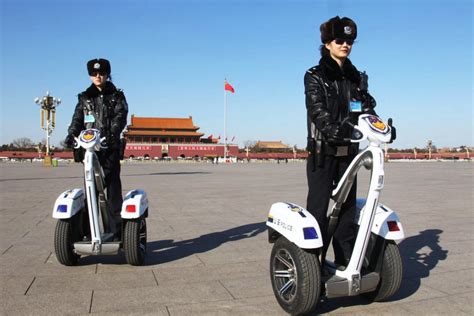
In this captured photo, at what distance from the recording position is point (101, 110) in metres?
4.27

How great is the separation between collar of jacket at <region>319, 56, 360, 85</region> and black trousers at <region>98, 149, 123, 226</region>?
90.7 inches

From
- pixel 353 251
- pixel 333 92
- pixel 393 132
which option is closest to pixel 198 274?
pixel 353 251

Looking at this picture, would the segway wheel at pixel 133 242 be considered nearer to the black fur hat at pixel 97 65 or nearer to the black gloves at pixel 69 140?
the black gloves at pixel 69 140

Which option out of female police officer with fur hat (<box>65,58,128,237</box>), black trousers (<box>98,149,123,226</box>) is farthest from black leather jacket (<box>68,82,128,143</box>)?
black trousers (<box>98,149,123,226</box>)

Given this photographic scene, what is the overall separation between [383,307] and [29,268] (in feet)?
10.2

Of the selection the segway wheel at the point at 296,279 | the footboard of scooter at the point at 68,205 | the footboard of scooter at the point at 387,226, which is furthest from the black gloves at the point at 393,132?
the footboard of scooter at the point at 68,205

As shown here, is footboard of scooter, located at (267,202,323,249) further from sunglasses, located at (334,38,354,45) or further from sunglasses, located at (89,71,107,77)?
sunglasses, located at (89,71,107,77)

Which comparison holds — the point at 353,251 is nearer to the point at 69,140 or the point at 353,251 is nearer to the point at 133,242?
the point at 133,242

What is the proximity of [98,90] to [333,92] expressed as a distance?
99.7 inches

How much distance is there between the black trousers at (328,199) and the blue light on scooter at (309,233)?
1.03ft

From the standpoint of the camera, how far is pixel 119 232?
4.18 meters

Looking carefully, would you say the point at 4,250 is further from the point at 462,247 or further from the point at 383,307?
the point at 462,247

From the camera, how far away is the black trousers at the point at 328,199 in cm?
298

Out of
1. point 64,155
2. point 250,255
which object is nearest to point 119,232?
point 250,255
